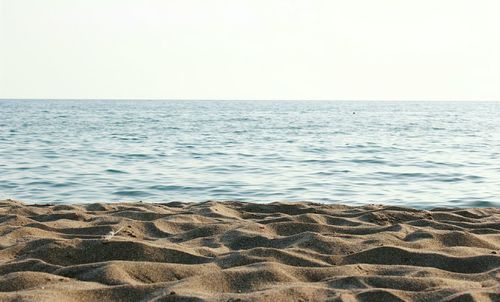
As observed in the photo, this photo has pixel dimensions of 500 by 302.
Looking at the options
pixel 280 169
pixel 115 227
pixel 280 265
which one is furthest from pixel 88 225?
pixel 280 169

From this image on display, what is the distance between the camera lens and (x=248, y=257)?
5.39 m

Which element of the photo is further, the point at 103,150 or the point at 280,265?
the point at 103,150

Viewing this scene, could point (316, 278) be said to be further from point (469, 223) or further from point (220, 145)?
point (220, 145)

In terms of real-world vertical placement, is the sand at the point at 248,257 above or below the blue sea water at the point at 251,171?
above

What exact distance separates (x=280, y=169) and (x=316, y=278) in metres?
11.6

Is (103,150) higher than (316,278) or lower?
lower

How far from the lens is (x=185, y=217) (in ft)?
24.6

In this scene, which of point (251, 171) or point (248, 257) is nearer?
point (248, 257)

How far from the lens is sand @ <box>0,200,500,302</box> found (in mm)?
4453

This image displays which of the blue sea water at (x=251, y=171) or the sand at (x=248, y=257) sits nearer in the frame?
the sand at (x=248, y=257)

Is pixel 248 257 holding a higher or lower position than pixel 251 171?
higher

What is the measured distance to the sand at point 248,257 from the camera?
14.6ft

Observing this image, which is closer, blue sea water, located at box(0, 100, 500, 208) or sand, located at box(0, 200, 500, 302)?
sand, located at box(0, 200, 500, 302)

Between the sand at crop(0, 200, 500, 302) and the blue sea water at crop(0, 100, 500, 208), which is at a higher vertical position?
the sand at crop(0, 200, 500, 302)
